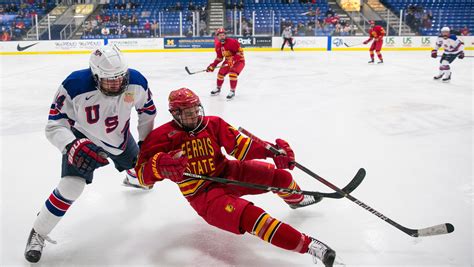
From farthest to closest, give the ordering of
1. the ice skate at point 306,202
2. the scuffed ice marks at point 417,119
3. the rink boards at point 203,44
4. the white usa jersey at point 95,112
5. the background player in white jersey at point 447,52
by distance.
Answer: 1. the rink boards at point 203,44
2. the background player in white jersey at point 447,52
3. the scuffed ice marks at point 417,119
4. the ice skate at point 306,202
5. the white usa jersey at point 95,112

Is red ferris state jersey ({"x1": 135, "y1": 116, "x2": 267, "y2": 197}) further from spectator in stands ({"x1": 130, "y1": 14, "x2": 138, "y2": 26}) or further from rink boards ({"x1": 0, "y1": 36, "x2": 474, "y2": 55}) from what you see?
spectator in stands ({"x1": 130, "y1": 14, "x2": 138, "y2": 26})

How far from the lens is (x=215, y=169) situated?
2.26 m

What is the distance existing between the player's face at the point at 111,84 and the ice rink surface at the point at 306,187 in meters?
0.81

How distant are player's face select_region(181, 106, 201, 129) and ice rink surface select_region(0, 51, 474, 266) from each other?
62 cm

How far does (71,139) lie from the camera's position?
2059 millimetres

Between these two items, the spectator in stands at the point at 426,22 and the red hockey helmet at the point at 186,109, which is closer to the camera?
the red hockey helmet at the point at 186,109

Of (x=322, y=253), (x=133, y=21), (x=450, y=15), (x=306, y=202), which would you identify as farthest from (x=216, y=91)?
(x=450, y=15)

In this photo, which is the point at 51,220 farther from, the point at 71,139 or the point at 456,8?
the point at 456,8

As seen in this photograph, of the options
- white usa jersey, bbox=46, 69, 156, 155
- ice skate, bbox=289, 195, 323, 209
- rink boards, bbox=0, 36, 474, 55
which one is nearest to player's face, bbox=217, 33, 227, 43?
white usa jersey, bbox=46, 69, 156, 155

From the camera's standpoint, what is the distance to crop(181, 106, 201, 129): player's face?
2146 millimetres

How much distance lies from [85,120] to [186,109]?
1.78 ft

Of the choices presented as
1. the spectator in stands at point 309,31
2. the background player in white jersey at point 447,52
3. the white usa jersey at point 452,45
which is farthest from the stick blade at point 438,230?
the spectator in stands at point 309,31

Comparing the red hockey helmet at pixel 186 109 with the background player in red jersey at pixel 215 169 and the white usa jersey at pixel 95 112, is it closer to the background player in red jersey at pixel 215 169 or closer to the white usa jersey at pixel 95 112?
the background player in red jersey at pixel 215 169

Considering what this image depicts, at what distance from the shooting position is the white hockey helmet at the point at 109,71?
2.06 m
